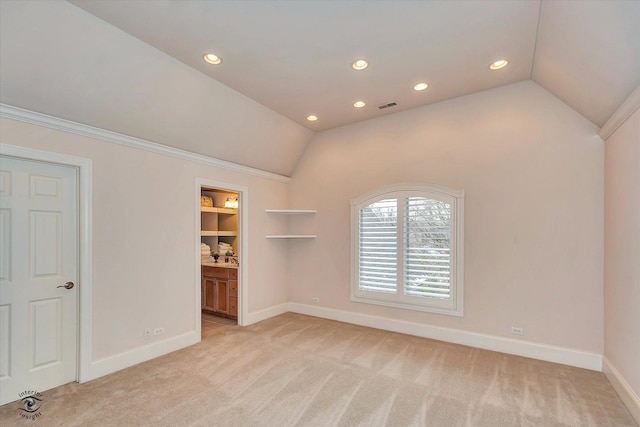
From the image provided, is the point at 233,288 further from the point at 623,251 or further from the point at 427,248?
the point at 623,251

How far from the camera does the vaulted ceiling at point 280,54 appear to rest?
7.61ft

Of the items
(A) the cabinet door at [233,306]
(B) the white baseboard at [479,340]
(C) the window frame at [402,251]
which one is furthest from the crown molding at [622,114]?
(A) the cabinet door at [233,306]

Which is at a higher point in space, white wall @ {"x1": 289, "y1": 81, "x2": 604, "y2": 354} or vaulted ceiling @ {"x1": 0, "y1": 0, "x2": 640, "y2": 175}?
vaulted ceiling @ {"x1": 0, "y1": 0, "x2": 640, "y2": 175}

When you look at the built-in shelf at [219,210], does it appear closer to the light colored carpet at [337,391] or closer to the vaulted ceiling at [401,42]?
the light colored carpet at [337,391]

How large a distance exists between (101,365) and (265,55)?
365cm

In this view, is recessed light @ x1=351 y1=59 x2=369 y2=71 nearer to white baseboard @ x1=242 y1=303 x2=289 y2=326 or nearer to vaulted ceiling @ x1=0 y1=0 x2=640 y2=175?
vaulted ceiling @ x1=0 y1=0 x2=640 y2=175

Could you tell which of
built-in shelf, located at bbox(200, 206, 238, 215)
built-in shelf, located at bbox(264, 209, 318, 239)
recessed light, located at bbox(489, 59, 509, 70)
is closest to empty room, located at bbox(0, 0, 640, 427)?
recessed light, located at bbox(489, 59, 509, 70)

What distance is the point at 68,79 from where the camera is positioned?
2.71 meters

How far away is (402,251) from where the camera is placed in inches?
176

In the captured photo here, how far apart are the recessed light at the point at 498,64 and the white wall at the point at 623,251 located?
1.24 meters

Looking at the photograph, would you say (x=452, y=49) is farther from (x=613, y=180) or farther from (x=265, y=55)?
(x=613, y=180)

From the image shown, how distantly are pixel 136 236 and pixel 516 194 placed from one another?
465 centimetres

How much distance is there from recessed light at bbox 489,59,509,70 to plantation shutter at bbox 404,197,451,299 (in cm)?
173

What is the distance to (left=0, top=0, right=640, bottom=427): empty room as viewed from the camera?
98.4 inches
